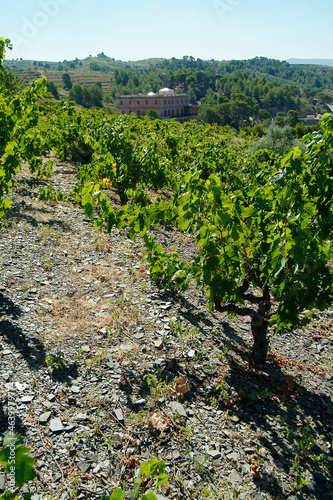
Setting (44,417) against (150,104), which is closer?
(44,417)

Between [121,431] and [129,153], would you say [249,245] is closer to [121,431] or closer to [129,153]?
[121,431]

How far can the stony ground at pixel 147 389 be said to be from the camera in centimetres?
356

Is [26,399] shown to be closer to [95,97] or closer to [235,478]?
[235,478]

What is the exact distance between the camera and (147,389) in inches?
180

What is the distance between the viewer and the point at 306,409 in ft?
15.8

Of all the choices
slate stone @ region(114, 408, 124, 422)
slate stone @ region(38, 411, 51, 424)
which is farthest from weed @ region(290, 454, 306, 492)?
slate stone @ region(38, 411, 51, 424)

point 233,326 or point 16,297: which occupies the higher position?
point 16,297

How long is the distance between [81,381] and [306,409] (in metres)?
2.92

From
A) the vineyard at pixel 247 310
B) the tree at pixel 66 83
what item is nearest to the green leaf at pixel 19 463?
the vineyard at pixel 247 310

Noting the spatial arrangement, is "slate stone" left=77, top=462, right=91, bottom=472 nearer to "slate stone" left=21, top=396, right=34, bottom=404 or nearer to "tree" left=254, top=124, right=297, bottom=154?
"slate stone" left=21, top=396, right=34, bottom=404

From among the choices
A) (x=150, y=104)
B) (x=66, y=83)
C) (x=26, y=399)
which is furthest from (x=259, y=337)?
(x=66, y=83)

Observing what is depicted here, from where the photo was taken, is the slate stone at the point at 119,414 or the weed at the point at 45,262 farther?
the weed at the point at 45,262

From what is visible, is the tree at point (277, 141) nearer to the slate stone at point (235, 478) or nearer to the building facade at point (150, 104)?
the slate stone at point (235, 478)

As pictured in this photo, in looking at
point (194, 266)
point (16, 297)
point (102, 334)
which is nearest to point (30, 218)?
point (16, 297)
